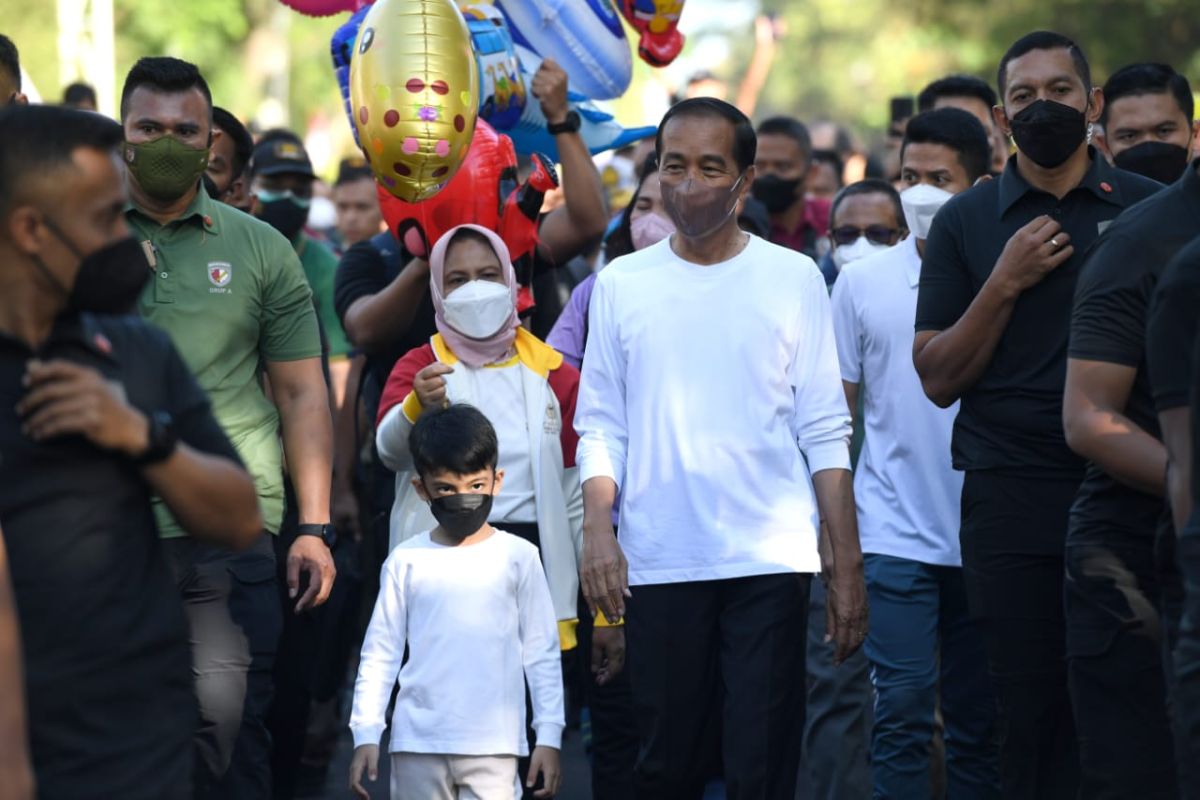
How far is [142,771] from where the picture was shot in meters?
4.10

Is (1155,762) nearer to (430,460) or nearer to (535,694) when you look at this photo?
(535,694)

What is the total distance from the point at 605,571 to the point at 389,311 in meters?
2.18

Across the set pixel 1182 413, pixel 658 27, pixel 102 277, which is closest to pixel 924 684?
pixel 1182 413

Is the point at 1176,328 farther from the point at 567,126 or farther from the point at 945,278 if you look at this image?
the point at 567,126

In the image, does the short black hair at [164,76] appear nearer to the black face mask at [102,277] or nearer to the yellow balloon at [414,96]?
the yellow balloon at [414,96]

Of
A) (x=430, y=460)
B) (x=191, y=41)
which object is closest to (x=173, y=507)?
(x=430, y=460)

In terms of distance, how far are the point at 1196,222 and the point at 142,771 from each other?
2.88 metres

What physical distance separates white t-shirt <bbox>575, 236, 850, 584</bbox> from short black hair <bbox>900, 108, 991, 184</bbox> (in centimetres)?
182

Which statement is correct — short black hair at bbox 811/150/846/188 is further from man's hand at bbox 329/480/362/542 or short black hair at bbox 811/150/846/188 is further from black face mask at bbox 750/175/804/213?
man's hand at bbox 329/480/362/542

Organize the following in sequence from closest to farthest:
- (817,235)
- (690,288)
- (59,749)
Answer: (59,749)
(690,288)
(817,235)

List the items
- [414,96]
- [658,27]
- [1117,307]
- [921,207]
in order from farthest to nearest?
[658,27] < [921,207] < [414,96] < [1117,307]

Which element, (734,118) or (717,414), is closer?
(717,414)

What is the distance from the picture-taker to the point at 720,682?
641cm

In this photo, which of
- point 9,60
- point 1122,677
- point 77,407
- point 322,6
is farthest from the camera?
point 322,6
